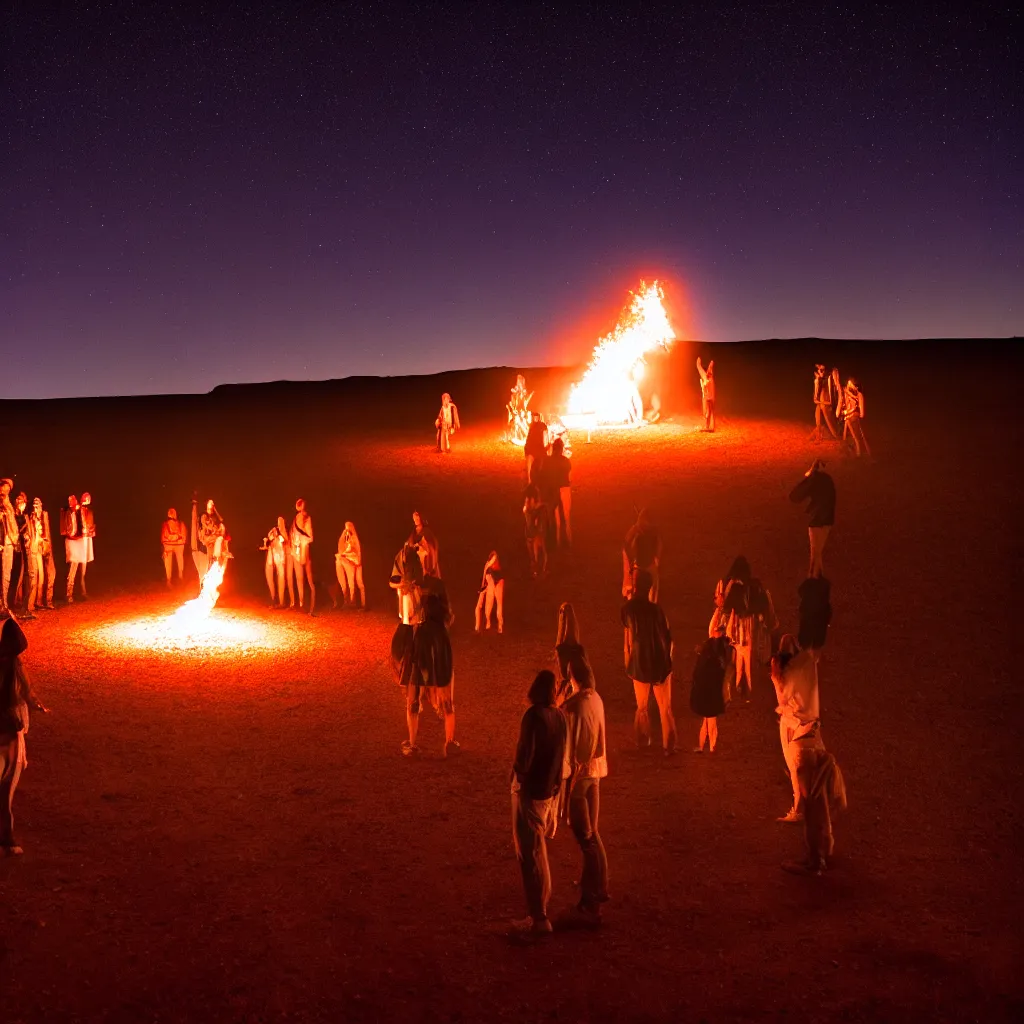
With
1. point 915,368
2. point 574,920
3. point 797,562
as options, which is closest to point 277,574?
point 797,562

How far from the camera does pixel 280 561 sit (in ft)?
61.8

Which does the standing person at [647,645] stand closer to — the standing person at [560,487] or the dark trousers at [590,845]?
the dark trousers at [590,845]

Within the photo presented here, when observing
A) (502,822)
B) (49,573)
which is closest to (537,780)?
(502,822)

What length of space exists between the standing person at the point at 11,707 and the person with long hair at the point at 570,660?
3959 mm

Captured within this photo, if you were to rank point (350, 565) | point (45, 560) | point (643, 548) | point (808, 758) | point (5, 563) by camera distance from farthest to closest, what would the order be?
point (45, 560)
point (350, 565)
point (5, 563)
point (643, 548)
point (808, 758)

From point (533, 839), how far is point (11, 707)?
4.10 metres

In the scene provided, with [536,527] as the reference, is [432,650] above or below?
below

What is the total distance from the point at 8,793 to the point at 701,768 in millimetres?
6158

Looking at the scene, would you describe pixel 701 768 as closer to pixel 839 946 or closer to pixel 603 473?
pixel 839 946

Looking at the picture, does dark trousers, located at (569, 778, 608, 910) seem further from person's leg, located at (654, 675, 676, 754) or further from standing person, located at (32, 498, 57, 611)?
standing person, located at (32, 498, 57, 611)

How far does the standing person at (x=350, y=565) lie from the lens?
1828 centimetres

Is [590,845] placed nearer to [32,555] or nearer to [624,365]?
[32,555]

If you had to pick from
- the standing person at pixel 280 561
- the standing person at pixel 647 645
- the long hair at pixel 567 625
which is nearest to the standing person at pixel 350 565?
the standing person at pixel 280 561

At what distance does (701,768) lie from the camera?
11062 mm
